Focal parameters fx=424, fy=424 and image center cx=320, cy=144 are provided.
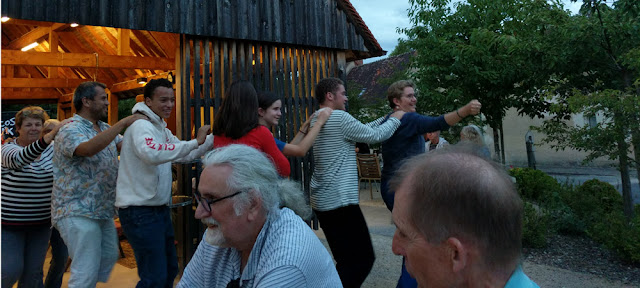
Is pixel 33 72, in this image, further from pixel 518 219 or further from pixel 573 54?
pixel 518 219

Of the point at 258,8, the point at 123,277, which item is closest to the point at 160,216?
the point at 123,277

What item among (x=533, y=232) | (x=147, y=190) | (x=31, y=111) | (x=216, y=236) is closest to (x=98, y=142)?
(x=147, y=190)

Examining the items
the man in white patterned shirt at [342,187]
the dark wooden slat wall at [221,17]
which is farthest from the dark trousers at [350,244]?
the dark wooden slat wall at [221,17]

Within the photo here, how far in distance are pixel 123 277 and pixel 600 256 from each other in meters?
5.51

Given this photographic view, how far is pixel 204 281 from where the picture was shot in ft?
5.75

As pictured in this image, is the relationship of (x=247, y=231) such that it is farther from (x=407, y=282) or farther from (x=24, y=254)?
(x=24, y=254)

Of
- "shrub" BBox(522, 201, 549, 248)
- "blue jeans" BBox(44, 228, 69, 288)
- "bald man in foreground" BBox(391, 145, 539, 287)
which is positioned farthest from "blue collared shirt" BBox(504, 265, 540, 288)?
"shrub" BBox(522, 201, 549, 248)

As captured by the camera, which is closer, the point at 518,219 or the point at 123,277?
the point at 518,219

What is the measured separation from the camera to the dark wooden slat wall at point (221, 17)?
405 centimetres

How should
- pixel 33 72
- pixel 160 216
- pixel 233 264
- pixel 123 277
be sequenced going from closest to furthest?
pixel 233 264, pixel 160 216, pixel 123 277, pixel 33 72

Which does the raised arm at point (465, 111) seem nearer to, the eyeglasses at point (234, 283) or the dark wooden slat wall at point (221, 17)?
the eyeglasses at point (234, 283)

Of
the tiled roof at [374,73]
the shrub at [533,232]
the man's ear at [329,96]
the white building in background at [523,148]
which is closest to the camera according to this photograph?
the man's ear at [329,96]

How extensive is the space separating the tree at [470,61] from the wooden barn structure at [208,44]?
3.53 m

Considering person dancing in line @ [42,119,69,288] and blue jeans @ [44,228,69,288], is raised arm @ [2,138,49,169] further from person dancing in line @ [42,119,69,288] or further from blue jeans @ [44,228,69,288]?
blue jeans @ [44,228,69,288]
